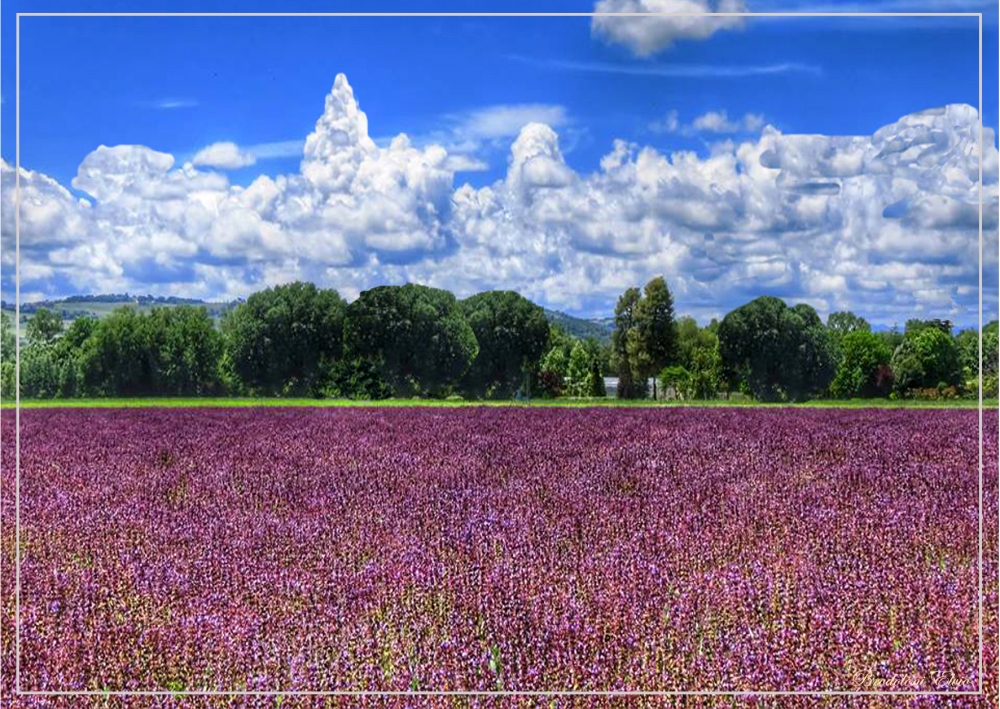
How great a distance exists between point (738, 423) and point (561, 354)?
3752 mm

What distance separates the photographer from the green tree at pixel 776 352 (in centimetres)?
363

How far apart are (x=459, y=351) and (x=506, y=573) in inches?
82.8

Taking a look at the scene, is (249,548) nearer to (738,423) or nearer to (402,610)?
(402,610)

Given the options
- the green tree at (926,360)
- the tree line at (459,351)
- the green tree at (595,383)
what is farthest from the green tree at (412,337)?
the green tree at (926,360)

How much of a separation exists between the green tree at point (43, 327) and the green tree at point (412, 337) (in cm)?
109

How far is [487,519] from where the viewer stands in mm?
3848

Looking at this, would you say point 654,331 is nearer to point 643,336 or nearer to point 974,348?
point 643,336

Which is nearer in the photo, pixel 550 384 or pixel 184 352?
pixel 184 352

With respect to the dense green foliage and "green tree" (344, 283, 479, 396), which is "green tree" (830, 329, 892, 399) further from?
"green tree" (344, 283, 479, 396)

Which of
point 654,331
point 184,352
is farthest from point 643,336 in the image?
point 184,352

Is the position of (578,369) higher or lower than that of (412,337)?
lower

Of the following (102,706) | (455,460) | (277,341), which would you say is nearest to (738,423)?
(455,460)

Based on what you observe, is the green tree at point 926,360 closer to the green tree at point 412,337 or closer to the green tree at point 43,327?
the green tree at point 412,337

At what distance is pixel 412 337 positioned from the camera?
5.25 m
